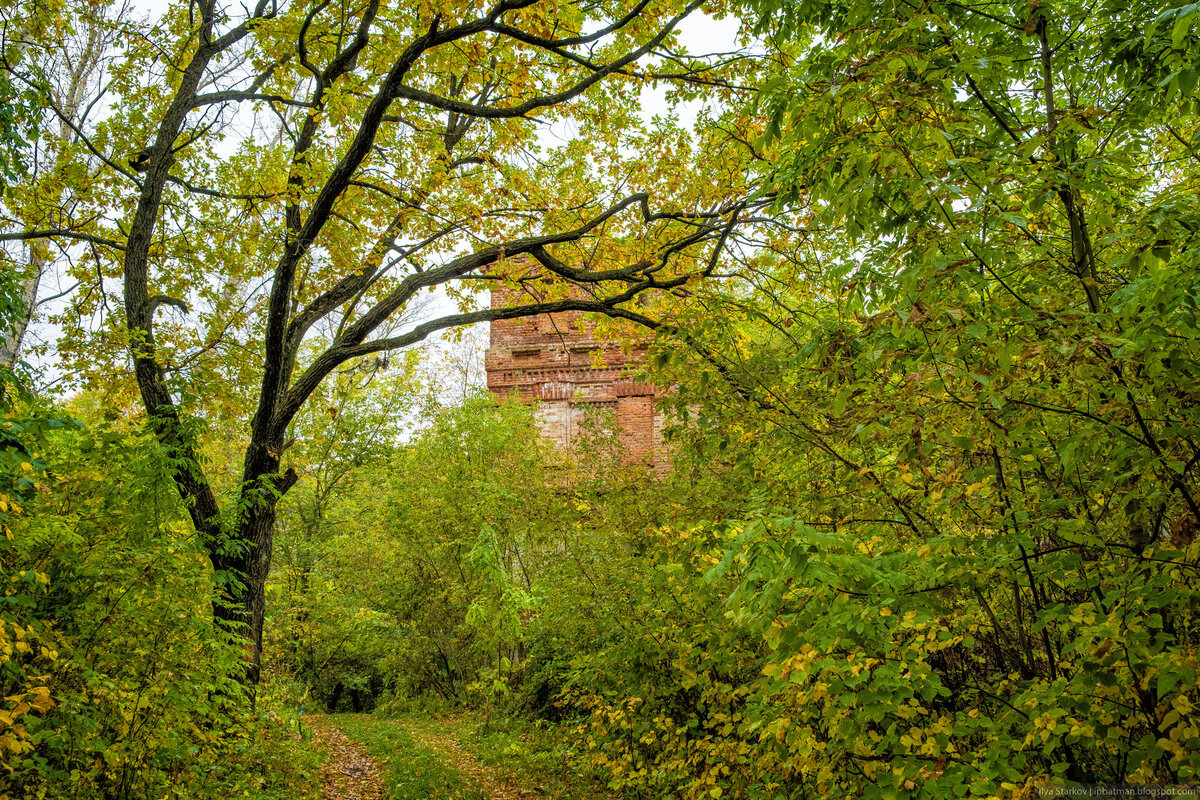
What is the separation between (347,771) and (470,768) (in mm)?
1591

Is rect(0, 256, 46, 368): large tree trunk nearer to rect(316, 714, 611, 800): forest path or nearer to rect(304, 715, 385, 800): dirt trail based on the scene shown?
rect(304, 715, 385, 800): dirt trail

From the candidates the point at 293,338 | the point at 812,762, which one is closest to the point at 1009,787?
the point at 812,762

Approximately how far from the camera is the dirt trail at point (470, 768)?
7945 millimetres

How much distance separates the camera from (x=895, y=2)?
2.89 meters

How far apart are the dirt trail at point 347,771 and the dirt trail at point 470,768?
931 millimetres

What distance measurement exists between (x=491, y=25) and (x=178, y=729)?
20.2 ft

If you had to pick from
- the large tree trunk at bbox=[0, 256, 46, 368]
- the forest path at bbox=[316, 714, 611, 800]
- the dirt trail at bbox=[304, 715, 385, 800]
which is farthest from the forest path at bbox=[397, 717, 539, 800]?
the large tree trunk at bbox=[0, 256, 46, 368]

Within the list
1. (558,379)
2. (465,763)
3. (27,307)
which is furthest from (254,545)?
(558,379)

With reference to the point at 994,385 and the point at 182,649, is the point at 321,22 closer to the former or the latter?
the point at 182,649

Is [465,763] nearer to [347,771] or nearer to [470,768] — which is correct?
[470,768]

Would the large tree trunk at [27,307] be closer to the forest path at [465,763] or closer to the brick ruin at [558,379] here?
the forest path at [465,763]

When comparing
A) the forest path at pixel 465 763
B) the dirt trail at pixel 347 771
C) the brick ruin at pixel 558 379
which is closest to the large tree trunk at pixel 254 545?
the dirt trail at pixel 347 771

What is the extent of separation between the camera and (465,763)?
965 centimetres

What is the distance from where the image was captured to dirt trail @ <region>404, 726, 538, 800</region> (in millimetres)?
7945
